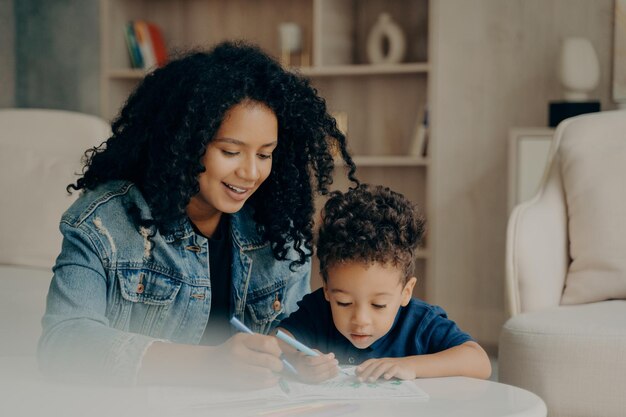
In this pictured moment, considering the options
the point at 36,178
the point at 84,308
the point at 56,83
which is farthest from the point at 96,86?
the point at 84,308

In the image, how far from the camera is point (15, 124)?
2.81 metres

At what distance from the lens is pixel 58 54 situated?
180 inches

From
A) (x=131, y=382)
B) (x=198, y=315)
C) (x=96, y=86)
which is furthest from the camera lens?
(x=96, y=86)

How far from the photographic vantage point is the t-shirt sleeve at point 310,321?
146 centimetres

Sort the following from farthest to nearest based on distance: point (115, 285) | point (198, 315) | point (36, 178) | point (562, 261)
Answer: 1. point (36, 178)
2. point (562, 261)
3. point (198, 315)
4. point (115, 285)

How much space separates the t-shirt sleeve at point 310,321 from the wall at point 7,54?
3.47m

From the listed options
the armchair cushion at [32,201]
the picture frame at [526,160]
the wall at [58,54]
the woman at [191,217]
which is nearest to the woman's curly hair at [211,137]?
the woman at [191,217]

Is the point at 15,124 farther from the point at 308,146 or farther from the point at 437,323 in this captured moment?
the point at 437,323

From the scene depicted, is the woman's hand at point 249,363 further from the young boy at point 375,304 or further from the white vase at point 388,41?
the white vase at point 388,41

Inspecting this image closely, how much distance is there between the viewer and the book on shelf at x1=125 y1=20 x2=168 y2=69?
4.14 metres

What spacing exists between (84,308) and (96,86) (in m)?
3.36

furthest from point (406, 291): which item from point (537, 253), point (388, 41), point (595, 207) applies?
point (388, 41)

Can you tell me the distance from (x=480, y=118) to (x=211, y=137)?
7.53 feet

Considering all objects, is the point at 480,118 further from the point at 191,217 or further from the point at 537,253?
the point at 191,217
